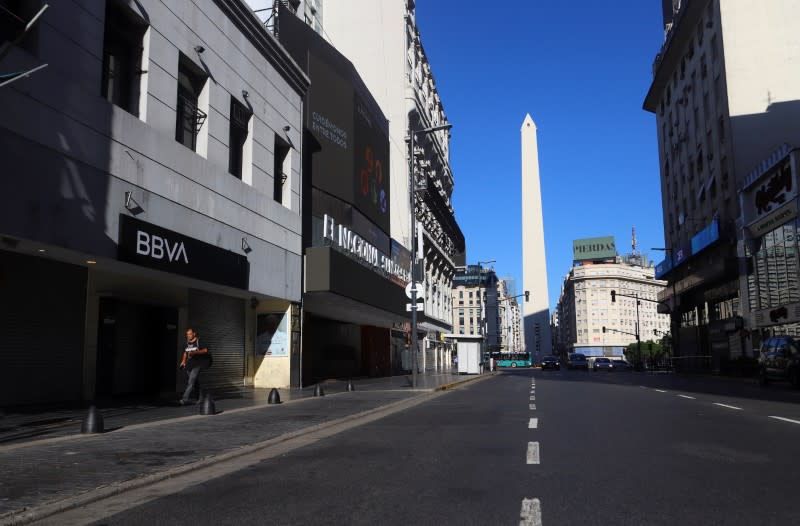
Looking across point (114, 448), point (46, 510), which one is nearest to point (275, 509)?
point (46, 510)

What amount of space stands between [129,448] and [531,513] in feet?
18.4

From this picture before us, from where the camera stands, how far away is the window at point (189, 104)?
52.5 feet

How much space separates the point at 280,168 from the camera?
21.8m

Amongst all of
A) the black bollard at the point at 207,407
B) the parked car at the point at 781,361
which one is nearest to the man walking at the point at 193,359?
the black bollard at the point at 207,407

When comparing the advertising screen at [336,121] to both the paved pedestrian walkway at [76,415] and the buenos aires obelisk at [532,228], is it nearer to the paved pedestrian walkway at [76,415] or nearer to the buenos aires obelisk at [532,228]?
the paved pedestrian walkway at [76,415]

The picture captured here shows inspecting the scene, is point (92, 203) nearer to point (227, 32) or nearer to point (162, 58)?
point (162, 58)

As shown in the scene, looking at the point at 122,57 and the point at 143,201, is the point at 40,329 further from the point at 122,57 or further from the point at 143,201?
the point at 122,57

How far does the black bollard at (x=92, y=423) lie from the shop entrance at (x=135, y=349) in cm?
552

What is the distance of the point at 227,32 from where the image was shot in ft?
59.4

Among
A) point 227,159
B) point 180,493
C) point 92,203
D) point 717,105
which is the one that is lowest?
point 180,493

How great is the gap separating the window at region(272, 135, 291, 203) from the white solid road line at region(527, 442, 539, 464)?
15187mm

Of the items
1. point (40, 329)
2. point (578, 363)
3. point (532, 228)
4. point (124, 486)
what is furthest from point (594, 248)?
point (124, 486)

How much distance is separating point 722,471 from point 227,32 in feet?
54.4

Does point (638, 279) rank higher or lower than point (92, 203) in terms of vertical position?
higher
